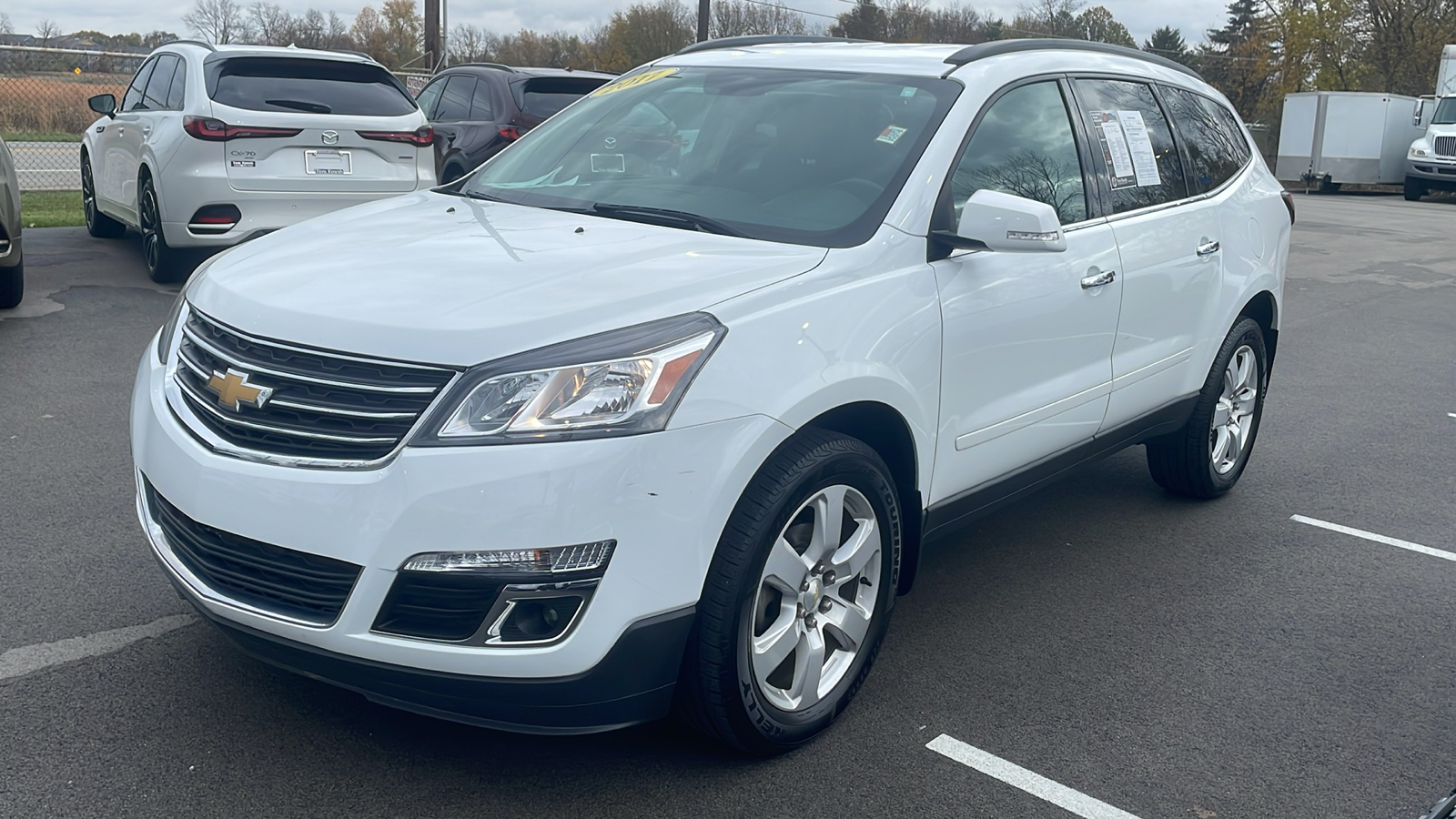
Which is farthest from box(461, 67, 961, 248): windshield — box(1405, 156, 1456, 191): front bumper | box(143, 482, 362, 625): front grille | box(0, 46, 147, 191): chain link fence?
box(1405, 156, 1456, 191): front bumper

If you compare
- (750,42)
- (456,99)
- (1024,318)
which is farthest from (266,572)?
(456,99)

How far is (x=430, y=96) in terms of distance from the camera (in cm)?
1373

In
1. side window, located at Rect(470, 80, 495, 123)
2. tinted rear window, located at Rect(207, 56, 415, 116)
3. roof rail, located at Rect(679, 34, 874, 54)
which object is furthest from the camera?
side window, located at Rect(470, 80, 495, 123)

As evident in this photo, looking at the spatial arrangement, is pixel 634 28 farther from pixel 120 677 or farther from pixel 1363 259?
pixel 120 677

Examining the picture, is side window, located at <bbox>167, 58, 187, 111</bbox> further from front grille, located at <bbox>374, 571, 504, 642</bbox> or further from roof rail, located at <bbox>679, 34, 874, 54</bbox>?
front grille, located at <bbox>374, 571, 504, 642</bbox>

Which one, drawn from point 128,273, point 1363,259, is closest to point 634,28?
point 1363,259

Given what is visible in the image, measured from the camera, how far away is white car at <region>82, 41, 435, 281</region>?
842 centimetres

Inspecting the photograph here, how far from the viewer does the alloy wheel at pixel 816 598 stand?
3.03 metres

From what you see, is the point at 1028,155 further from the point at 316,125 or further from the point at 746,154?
the point at 316,125

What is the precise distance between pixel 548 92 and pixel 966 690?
32.7 feet

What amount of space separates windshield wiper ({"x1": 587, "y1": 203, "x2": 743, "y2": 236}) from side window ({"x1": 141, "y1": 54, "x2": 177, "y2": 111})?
261 inches

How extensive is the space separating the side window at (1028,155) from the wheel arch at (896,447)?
2.37 feet

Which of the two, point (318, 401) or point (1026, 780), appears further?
point (1026, 780)

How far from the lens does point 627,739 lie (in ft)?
10.5
